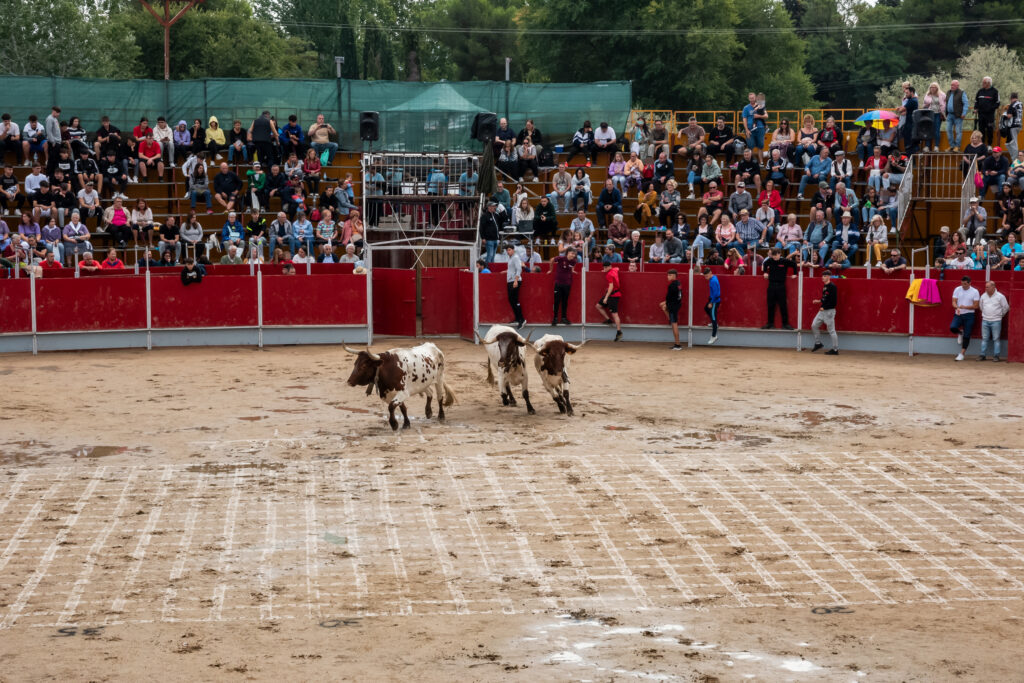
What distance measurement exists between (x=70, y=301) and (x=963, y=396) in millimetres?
16049

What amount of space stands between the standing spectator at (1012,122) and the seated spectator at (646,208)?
314 inches

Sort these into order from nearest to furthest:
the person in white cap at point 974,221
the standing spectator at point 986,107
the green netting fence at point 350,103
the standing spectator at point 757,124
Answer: the person in white cap at point 974,221, the standing spectator at point 986,107, the standing spectator at point 757,124, the green netting fence at point 350,103

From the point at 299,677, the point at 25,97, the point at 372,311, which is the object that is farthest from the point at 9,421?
the point at 25,97

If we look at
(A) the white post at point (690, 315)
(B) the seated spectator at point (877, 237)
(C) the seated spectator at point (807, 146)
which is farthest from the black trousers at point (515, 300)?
(C) the seated spectator at point (807, 146)

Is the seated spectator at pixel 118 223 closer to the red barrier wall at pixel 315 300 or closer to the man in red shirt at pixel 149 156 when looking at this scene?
the man in red shirt at pixel 149 156

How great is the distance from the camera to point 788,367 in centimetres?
2355

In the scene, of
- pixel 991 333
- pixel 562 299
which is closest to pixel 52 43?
pixel 562 299

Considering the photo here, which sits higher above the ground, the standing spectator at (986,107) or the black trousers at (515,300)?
the standing spectator at (986,107)

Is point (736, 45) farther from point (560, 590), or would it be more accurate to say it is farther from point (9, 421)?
point (560, 590)

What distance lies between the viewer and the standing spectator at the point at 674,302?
2567 cm

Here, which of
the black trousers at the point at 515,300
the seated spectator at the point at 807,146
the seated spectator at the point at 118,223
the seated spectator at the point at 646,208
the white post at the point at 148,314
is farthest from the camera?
the seated spectator at the point at 807,146

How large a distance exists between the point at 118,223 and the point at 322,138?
591 centimetres

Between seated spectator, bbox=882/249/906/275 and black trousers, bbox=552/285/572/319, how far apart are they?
6.06 metres

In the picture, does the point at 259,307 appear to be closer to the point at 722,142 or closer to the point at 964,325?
the point at 722,142
